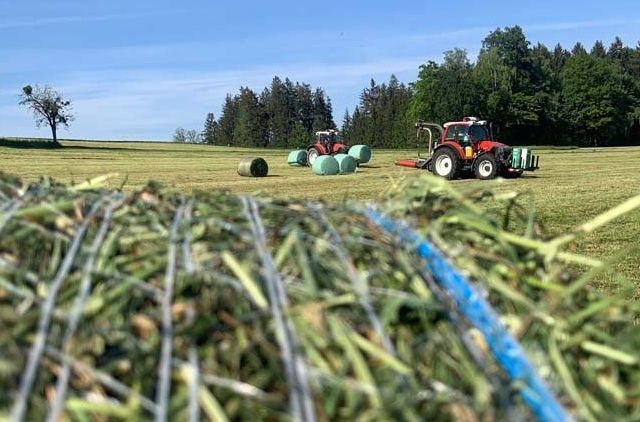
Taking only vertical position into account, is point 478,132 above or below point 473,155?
above

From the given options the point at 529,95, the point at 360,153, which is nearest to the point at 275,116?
the point at 529,95

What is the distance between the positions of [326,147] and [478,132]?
13.8m

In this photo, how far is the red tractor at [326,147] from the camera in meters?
39.2

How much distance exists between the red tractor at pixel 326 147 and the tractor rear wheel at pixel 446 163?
40.7 feet

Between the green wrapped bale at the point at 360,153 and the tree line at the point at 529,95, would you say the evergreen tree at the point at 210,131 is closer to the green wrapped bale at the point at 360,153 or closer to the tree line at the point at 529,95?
the tree line at the point at 529,95

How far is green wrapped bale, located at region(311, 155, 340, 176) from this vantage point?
31.1m

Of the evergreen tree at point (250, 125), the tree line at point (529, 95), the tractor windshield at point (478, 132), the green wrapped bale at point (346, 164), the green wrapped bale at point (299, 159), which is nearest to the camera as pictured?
the tractor windshield at point (478, 132)

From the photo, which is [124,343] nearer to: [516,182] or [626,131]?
[516,182]

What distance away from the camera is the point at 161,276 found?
196 cm

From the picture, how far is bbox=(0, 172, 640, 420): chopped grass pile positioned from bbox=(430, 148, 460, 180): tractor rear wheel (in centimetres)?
2426

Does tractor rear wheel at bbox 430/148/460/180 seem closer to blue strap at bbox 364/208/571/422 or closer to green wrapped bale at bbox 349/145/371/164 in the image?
green wrapped bale at bbox 349/145/371/164

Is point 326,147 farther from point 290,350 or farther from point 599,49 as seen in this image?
point 599,49

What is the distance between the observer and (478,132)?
27.4m

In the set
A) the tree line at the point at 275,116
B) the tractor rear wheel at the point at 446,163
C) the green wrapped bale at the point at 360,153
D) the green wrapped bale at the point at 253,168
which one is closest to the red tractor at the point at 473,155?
the tractor rear wheel at the point at 446,163
